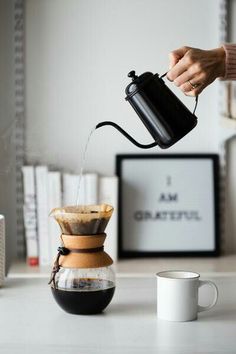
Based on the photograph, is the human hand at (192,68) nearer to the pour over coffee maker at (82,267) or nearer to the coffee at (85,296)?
the pour over coffee maker at (82,267)

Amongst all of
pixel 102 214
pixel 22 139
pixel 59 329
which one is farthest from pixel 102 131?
pixel 59 329

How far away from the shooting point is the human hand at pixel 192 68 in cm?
146

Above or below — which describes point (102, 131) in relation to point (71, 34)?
below

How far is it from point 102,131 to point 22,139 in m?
0.27

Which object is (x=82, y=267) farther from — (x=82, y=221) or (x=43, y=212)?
(x=43, y=212)

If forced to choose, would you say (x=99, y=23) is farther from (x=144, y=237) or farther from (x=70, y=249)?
(x=70, y=249)

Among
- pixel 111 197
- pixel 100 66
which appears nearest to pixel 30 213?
pixel 111 197

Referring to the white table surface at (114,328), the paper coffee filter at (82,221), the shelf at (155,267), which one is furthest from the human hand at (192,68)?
the shelf at (155,267)

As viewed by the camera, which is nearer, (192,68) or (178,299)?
(178,299)

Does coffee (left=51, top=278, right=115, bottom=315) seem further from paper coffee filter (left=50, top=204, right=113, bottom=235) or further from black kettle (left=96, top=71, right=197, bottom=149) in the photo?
black kettle (left=96, top=71, right=197, bottom=149)

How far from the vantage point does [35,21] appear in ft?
7.32

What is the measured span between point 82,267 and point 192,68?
0.51 m

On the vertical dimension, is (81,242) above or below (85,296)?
above

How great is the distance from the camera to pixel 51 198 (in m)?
2.14
